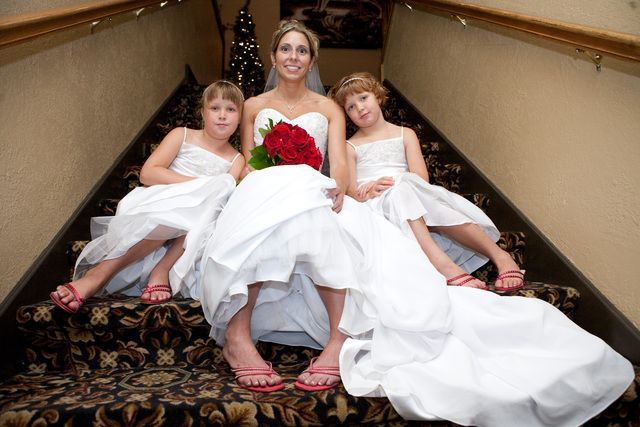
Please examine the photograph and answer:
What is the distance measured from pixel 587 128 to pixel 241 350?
1.70m

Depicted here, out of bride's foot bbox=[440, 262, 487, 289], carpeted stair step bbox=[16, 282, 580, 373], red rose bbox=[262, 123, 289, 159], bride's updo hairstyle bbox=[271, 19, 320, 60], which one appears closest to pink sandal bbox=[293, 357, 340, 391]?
carpeted stair step bbox=[16, 282, 580, 373]

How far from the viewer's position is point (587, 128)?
7.18ft

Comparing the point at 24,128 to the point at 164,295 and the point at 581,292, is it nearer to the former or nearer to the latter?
the point at 164,295

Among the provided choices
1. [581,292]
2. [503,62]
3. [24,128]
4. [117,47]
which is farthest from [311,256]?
[117,47]

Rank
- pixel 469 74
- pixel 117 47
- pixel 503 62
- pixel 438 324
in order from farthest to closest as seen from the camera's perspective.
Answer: pixel 469 74
pixel 117 47
pixel 503 62
pixel 438 324

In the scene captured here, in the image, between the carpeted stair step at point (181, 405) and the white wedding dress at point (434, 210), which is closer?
the carpeted stair step at point (181, 405)

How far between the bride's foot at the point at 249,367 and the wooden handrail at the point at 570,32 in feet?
5.51

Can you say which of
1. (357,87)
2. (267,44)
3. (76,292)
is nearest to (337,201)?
(357,87)

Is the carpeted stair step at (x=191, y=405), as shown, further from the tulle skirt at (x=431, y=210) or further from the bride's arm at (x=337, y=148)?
the bride's arm at (x=337, y=148)

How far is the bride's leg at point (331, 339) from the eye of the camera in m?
1.71

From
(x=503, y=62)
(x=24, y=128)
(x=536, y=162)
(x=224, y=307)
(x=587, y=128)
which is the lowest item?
(x=224, y=307)

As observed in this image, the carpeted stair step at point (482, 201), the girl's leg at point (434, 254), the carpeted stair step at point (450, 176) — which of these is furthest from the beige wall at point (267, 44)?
the girl's leg at point (434, 254)

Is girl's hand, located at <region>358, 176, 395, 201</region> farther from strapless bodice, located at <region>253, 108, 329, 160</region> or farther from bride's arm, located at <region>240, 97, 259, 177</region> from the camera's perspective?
bride's arm, located at <region>240, 97, 259, 177</region>

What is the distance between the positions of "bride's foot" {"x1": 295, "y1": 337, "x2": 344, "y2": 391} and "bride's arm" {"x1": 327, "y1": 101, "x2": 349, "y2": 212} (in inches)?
35.8
